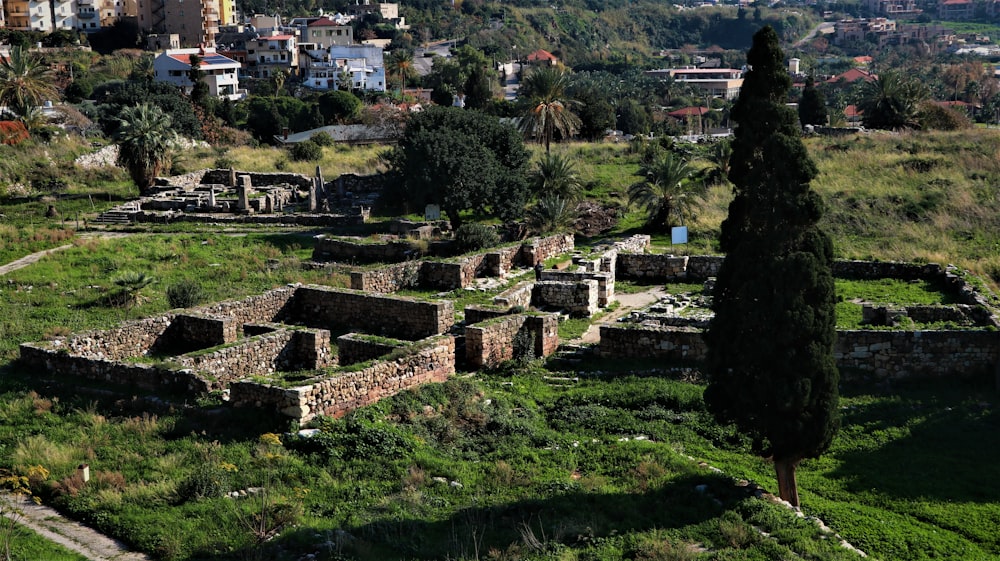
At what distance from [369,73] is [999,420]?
106 meters

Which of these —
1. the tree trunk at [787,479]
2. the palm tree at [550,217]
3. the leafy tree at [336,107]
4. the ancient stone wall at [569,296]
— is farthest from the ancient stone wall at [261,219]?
the leafy tree at [336,107]

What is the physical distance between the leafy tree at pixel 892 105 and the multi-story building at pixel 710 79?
91.4 m

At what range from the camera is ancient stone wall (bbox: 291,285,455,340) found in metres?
22.1

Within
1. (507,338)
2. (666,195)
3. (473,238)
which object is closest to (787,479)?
(507,338)

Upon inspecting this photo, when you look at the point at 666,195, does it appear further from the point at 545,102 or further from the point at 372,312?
the point at 372,312

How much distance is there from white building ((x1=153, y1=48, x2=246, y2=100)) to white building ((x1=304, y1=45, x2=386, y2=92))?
1197 centimetres

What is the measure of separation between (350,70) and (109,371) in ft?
328

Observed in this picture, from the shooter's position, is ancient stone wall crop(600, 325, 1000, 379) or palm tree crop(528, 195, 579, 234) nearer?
ancient stone wall crop(600, 325, 1000, 379)

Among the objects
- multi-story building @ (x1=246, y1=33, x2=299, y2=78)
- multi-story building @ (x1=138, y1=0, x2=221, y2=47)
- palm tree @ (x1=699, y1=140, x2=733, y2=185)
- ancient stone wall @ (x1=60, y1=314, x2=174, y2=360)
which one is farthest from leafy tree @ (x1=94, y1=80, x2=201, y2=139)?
multi-story building @ (x1=138, y1=0, x2=221, y2=47)

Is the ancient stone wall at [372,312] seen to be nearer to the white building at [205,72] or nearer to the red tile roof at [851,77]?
the white building at [205,72]

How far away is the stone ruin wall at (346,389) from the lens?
15.8m

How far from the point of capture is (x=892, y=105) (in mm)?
55531

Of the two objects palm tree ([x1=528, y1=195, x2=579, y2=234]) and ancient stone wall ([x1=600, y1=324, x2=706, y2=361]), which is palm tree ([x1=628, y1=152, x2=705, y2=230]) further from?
ancient stone wall ([x1=600, y1=324, x2=706, y2=361])

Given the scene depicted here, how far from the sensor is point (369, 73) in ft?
384
